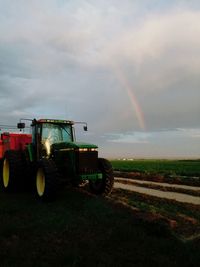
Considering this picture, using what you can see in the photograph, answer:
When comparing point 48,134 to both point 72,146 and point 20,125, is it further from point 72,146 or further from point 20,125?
point 72,146

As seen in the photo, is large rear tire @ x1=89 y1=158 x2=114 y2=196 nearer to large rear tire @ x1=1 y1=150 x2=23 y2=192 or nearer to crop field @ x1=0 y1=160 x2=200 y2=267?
crop field @ x1=0 y1=160 x2=200 y2=267

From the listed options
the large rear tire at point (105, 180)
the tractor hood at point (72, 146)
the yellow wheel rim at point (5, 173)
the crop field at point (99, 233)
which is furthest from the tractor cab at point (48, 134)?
the crop field at point (99, 233)

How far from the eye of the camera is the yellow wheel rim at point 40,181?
40.2ft

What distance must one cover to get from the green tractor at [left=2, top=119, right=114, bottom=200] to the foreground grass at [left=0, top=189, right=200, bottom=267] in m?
1.61

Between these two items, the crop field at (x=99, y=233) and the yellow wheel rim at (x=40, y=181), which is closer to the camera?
the crop field at (x=99, y=233)

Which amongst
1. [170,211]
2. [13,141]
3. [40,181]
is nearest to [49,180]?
[40,181]

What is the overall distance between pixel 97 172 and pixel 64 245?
5.99m

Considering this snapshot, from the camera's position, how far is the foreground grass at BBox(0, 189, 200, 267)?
620 centimetres

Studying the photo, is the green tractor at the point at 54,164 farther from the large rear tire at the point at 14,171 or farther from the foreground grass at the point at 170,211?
the foreground grass at the point at 170,211

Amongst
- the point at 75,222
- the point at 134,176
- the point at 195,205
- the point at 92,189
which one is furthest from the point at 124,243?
the point at 134,176

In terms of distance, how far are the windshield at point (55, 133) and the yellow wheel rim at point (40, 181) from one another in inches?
59.6

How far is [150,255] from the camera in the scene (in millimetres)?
6430

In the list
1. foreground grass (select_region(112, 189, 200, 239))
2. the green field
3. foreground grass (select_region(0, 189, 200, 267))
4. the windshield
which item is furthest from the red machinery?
the green field

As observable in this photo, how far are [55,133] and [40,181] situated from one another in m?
2.16
